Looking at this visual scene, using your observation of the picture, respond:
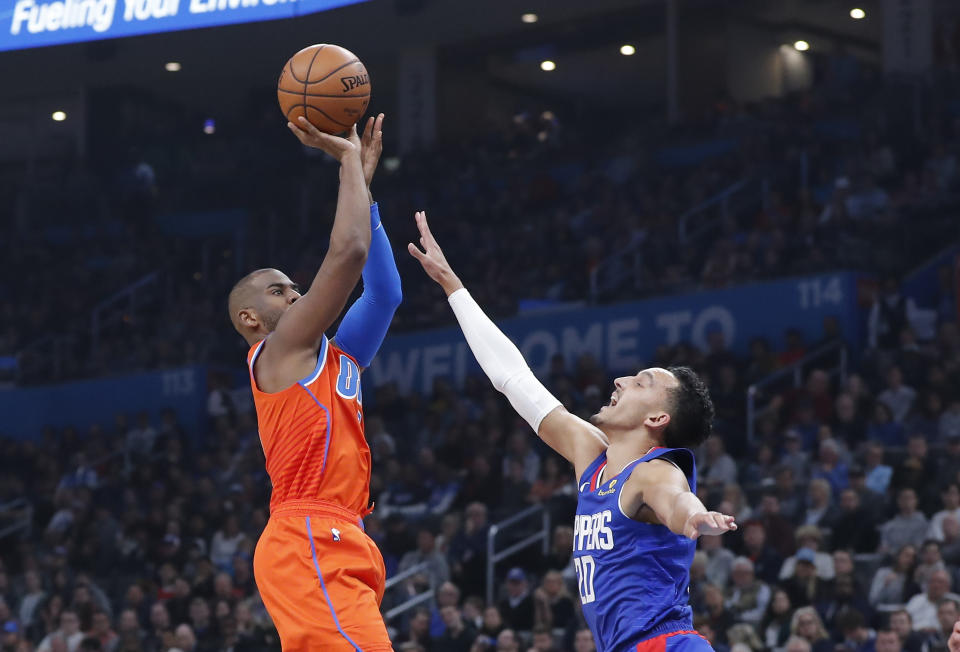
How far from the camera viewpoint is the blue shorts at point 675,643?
4535 millimetres

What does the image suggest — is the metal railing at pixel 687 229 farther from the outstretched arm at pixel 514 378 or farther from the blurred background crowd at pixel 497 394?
the outstretched arm at pixel 514 378

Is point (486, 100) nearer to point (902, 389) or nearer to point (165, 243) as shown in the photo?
point (165, 243)

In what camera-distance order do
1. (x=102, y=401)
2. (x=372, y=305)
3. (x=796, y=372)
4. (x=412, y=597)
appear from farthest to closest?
(x=102, y=401), (x=796, y=372), (x=412, y=597), (x=372, y=305)

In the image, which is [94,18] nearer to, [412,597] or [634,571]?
[412,597]

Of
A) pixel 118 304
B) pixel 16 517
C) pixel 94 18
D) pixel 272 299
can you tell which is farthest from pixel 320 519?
pixel 118 304

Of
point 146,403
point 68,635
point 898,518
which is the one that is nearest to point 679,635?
point 898,518

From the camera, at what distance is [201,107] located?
28984 millimetres

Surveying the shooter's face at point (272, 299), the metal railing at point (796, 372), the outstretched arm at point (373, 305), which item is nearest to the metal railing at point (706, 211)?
the metal railing at point (796, 372)

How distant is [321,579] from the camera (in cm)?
497

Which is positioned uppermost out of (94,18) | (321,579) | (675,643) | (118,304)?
(94,18)

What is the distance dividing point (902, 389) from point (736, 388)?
1.85 metres

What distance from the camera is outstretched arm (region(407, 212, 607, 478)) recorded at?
5.23m

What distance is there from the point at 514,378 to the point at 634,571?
1064 mm

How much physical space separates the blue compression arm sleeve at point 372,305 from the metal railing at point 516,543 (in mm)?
8319
